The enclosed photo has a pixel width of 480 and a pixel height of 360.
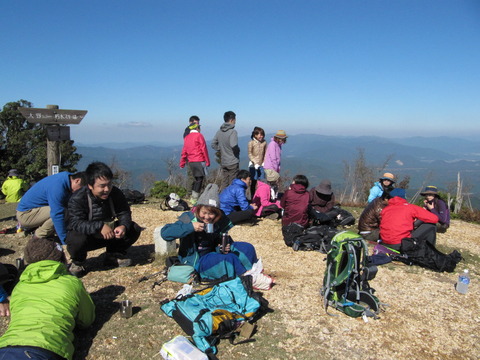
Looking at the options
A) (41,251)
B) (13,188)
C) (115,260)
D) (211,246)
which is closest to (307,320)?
(211,246)

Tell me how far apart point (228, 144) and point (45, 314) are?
6.62 metres

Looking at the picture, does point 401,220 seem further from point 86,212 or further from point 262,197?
point 86,212

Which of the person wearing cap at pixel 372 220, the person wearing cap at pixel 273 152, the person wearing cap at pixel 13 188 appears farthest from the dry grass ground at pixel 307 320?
the person wearing cap at pixel 13 188

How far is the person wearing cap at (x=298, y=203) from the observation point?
7.20m

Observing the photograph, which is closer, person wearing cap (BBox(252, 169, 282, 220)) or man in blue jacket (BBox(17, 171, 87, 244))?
man in blue jacket (BBox(17, 171, 87, 244))

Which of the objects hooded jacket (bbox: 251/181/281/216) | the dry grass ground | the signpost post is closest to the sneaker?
the dry grass ground

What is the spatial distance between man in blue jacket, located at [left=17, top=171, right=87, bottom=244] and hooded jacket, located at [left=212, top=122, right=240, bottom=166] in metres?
4.40

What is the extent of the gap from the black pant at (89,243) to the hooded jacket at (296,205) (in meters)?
3.22

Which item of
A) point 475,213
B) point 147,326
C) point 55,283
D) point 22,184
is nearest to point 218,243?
point 147,326

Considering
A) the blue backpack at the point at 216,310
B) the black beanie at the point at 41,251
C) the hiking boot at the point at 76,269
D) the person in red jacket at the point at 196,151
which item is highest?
the person in red jacket at the point at 196,151

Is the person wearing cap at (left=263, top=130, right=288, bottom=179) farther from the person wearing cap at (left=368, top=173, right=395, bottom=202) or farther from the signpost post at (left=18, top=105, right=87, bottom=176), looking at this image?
the signpost post at (left=18, top=105, right=87, bottom=176)

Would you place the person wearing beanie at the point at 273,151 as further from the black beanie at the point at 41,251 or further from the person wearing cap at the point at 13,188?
the person wearing cap at the point at 13,188

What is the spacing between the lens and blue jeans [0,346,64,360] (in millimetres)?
2447

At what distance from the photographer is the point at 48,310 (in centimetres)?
298
